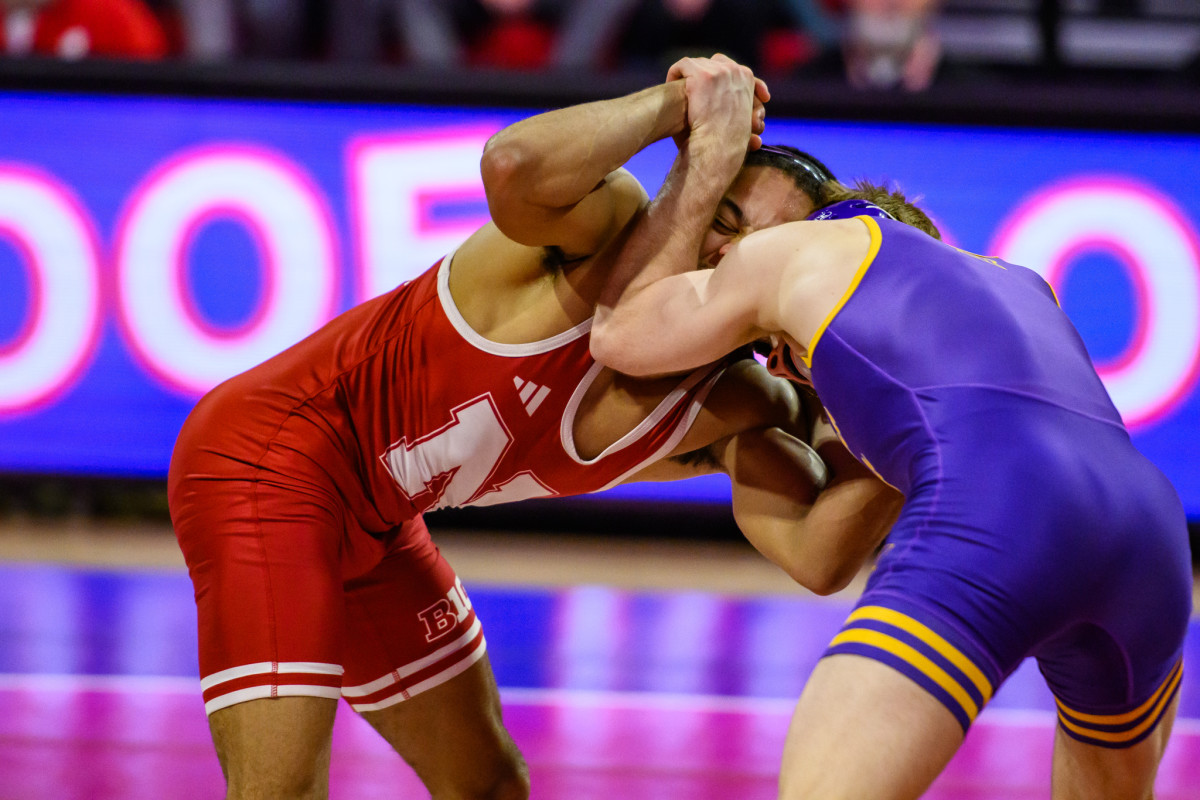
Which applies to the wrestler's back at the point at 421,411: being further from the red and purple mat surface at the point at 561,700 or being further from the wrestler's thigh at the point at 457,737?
the red and purple mat surface at the point at 561,700

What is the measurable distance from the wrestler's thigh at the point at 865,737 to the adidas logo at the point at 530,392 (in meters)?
0.97

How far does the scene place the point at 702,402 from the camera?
9.46ft

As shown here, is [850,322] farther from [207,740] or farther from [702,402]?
[207,740]

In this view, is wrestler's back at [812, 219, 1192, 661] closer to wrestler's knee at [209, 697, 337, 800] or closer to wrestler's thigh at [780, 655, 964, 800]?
wrestler's thigh at [780, 655, 964, 800]

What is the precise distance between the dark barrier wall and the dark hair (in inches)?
138

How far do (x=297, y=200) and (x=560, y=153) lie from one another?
418 cm

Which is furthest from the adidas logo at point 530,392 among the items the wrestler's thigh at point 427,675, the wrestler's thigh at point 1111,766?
the wrestler's thigh at point 1111,766

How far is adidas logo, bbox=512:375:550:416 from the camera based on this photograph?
110 inches

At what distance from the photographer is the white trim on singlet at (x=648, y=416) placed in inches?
111

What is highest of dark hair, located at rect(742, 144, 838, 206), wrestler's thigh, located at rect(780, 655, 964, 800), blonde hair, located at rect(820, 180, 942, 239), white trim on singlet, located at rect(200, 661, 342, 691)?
dark hair, located at rect(742, 144, 838, 206)

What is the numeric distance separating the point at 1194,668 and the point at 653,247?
3645mm

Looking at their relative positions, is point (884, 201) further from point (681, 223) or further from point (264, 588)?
point (264, 588)

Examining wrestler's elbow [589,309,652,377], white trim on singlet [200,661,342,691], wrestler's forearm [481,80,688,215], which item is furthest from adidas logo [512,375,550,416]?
white trim on singlet [200,661,342,691]

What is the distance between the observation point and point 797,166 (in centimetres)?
283
